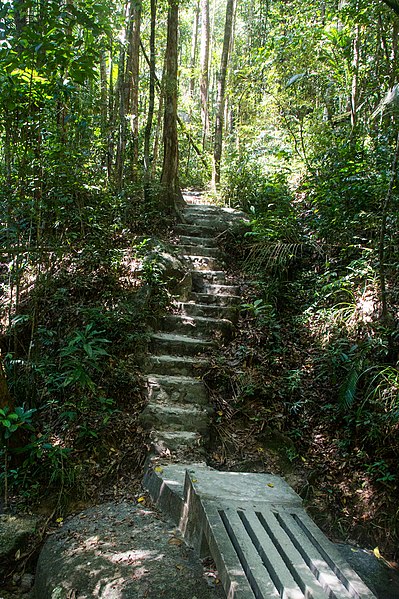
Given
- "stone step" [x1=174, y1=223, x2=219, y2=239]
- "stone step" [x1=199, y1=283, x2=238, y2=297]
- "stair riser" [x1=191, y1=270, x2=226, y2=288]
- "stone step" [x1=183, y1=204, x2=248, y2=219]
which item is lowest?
"stone step" [x1=199, y1=283, x2=238, y2=297]

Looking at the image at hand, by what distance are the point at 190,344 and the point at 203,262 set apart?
1933 mm

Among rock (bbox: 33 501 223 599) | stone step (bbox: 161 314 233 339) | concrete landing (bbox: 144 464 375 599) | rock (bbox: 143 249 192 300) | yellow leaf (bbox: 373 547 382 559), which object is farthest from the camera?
rock (bbox: 143 249 192 300)

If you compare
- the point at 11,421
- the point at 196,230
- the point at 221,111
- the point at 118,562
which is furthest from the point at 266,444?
the point at 221,111

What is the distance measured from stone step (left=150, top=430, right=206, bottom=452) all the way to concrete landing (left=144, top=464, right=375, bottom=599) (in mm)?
412

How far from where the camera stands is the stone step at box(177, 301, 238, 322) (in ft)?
18.7

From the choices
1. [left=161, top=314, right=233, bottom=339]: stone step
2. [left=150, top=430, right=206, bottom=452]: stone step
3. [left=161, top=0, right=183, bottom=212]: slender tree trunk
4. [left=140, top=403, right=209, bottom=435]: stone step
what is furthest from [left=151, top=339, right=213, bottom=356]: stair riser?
[left=161, top=0, right=183, bottom=212]: slender tree trunk

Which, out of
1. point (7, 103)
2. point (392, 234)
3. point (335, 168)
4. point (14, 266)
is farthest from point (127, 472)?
point (335, 168)

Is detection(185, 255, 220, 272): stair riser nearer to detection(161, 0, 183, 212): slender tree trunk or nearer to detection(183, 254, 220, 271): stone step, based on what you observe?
detection(183, 254, 220, 271): stone step

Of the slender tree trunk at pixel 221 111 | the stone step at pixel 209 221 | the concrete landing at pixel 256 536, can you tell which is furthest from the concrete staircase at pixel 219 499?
the slender tree trunk at pixel 221 111

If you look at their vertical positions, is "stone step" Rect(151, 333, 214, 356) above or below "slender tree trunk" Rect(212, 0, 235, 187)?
below

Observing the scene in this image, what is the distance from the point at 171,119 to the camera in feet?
24.9

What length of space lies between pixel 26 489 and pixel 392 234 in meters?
4.71

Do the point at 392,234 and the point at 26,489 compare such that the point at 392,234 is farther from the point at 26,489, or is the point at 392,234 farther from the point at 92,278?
the point at 26,489

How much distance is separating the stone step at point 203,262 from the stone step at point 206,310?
1014 millimetres
